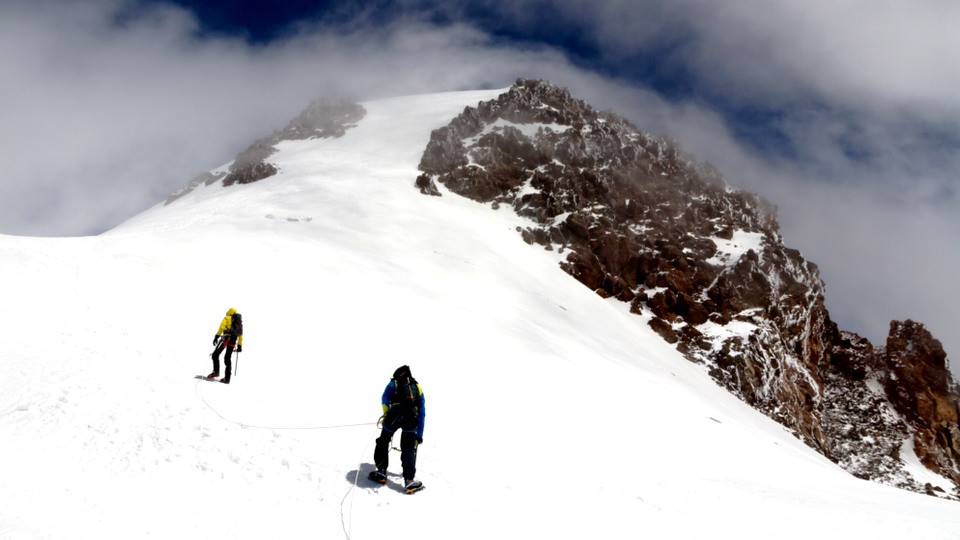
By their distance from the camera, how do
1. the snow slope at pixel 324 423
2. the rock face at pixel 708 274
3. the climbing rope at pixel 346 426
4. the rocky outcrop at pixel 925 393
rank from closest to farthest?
1. the climbing rope at pixel 346 426
2. the snow slope at pixel 324 423
3. the rock face at pixel 708 274
4. the rocky outcrop at pixel 925 393

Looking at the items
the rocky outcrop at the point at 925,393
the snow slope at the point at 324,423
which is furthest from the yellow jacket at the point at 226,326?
the rocky outcrop at the point at 925,393

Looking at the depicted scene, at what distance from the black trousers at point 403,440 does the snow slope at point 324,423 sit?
1.53 feet

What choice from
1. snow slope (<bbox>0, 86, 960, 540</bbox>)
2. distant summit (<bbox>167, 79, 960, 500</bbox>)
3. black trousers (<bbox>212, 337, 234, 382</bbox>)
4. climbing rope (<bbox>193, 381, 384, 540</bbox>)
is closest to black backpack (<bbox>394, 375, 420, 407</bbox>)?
climbing rope (<bbox>193, 381, 384, 540</bbox>)

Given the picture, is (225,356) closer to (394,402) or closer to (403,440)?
(394,402)

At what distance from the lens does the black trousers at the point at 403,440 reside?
8.80 m

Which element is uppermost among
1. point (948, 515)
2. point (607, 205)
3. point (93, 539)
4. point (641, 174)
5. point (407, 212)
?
point (641, 174)

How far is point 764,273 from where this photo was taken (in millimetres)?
78250

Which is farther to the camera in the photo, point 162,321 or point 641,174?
point 641,174

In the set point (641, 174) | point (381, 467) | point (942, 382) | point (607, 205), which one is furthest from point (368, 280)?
point (942, 382)

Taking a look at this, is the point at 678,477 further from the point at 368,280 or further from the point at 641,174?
the point at 641,174

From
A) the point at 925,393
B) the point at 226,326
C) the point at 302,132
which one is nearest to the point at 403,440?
the point at 226,326

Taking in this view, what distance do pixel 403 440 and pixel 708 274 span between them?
77.4 metres

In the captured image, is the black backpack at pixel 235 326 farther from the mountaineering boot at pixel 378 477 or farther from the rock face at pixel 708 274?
the rock face at pixel 708 274

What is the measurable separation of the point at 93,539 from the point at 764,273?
84.8 metres
